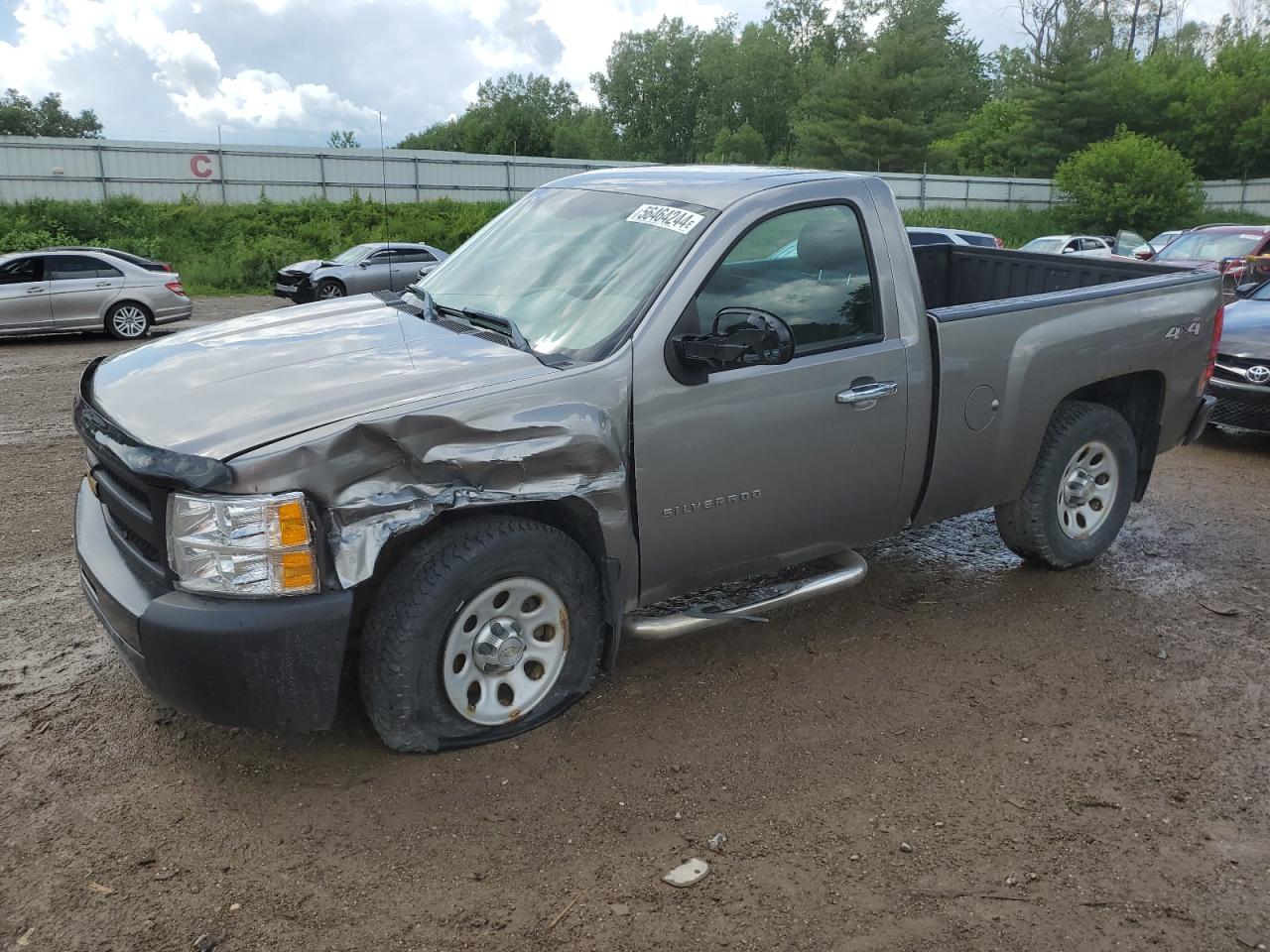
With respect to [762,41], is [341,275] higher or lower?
lower

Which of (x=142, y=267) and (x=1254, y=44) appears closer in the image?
(x=142, y=267)

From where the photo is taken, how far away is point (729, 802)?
11.0 feet

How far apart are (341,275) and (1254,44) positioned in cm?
5964

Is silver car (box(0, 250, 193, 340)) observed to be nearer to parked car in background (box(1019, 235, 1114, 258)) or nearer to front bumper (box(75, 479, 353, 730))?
front bumper (box(75, 479, 353, 730))

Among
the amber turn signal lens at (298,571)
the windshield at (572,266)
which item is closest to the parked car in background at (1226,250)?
the windshield at (572,266)

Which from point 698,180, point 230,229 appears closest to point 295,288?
point 230,229

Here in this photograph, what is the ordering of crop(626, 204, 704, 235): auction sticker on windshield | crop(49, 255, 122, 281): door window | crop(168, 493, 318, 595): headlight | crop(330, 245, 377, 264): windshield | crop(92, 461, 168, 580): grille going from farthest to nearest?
1. crop(330, 245, 377, 264): windshield
2. crop(49, 255, 122, 281): door window
3. crop(626, 204, 704, 235): auction sticker on windshield
4. crop(92, 461, 168, 580): grille
5. crop(168, 493, 318, 595): headlight

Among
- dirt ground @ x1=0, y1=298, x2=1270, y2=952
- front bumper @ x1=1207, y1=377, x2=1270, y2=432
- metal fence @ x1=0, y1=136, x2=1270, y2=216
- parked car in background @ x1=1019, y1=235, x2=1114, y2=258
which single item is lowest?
dirt ground @ x1=0, y1=298, x2=1270, y2=952

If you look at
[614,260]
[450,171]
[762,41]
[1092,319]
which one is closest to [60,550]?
[614,260]

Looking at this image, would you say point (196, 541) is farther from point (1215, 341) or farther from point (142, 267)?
point (142, 267)

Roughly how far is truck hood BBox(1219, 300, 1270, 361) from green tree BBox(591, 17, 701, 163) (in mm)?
82085

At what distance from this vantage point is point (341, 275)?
67.4 feet

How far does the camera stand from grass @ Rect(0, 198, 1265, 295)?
87.8 ft

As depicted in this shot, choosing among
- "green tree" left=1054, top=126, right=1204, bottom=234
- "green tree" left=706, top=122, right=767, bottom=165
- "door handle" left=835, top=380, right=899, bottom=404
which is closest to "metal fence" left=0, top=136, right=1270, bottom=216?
"green tree" left=1054, top=126, right=1204, bottom=234
